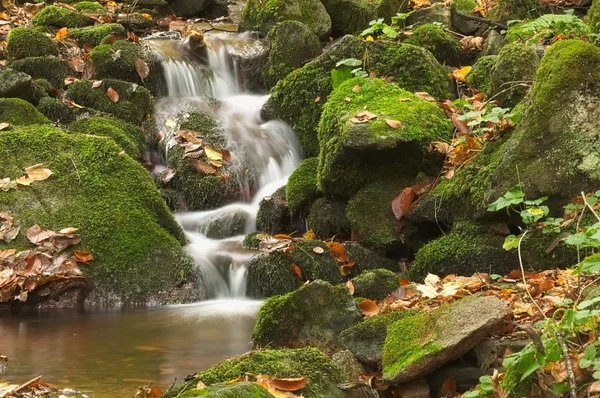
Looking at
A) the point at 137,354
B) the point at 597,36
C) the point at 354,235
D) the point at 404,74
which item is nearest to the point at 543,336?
the point at 137,354

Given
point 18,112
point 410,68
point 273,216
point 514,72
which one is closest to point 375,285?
point 273,216

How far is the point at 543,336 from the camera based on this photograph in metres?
3.60

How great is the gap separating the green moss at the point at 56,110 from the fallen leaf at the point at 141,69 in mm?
1360

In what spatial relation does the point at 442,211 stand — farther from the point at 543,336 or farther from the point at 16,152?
the point at 16,152

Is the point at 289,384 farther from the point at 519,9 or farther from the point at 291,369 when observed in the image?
the point at 519,9

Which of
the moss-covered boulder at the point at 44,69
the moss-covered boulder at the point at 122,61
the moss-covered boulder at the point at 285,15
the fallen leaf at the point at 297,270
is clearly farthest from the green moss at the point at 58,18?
the fallen leaf at the point at 297,270

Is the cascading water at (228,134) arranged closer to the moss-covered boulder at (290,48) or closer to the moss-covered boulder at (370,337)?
the moss-covered boulder at (290,48)

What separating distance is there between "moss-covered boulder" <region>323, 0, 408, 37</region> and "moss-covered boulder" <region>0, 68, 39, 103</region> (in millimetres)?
4746

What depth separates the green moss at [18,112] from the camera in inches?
345

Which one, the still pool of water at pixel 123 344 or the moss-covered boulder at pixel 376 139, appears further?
the moss-covered boulder at pixel 376 139

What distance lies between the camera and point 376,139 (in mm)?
7316

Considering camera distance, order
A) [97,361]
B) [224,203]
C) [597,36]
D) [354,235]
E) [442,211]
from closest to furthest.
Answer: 1. [97,361]
2. [442,211]
3. [354,235]
4. [597,36]
5. [224,203]

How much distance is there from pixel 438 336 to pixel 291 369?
76 cm

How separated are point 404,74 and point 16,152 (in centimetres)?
414
